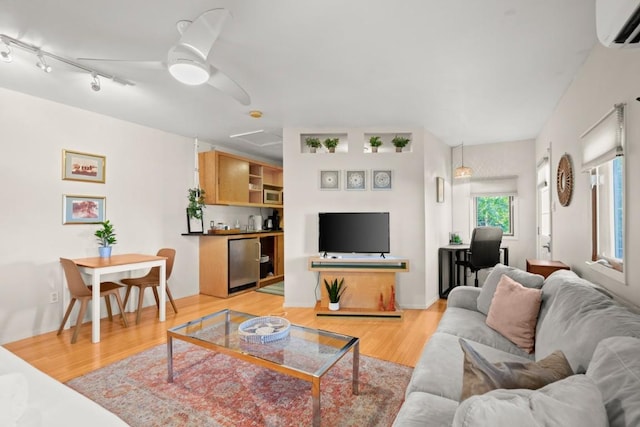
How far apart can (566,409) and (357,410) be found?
4.89 feet

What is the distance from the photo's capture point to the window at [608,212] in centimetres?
228

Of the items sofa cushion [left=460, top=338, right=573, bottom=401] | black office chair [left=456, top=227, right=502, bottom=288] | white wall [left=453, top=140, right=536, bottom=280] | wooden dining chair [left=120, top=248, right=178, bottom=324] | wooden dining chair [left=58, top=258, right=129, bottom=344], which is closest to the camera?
sofa cushion [left=460, top=338, right=573, bottom=401]

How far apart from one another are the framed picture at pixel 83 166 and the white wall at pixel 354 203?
2261mm

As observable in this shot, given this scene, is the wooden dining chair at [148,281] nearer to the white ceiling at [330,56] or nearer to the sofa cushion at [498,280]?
the white ceiling at [330,56]

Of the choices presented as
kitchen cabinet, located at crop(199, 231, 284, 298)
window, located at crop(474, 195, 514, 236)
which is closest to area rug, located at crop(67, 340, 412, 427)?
kitchen cabinet, located at crop(199, 231, 284, 298)

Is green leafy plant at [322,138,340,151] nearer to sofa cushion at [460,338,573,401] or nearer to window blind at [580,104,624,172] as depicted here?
window blind at [580,104,624,172]

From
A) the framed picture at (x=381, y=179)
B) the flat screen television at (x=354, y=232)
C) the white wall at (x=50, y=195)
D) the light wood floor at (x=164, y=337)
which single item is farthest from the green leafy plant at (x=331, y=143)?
the white wall at (x=50, y=195)

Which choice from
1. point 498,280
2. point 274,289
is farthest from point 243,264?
point 498,280

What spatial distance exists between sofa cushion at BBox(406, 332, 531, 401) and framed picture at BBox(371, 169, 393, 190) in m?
2.54

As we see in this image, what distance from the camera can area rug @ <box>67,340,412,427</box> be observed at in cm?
199

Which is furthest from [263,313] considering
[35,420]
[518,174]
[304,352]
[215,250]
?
[518,174]

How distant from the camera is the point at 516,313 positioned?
2.18 metres

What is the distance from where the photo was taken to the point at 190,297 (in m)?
5.02

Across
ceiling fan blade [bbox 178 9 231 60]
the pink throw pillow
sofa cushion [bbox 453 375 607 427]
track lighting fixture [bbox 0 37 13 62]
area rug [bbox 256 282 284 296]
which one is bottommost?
area rug [bbox 256 282 284 296]
